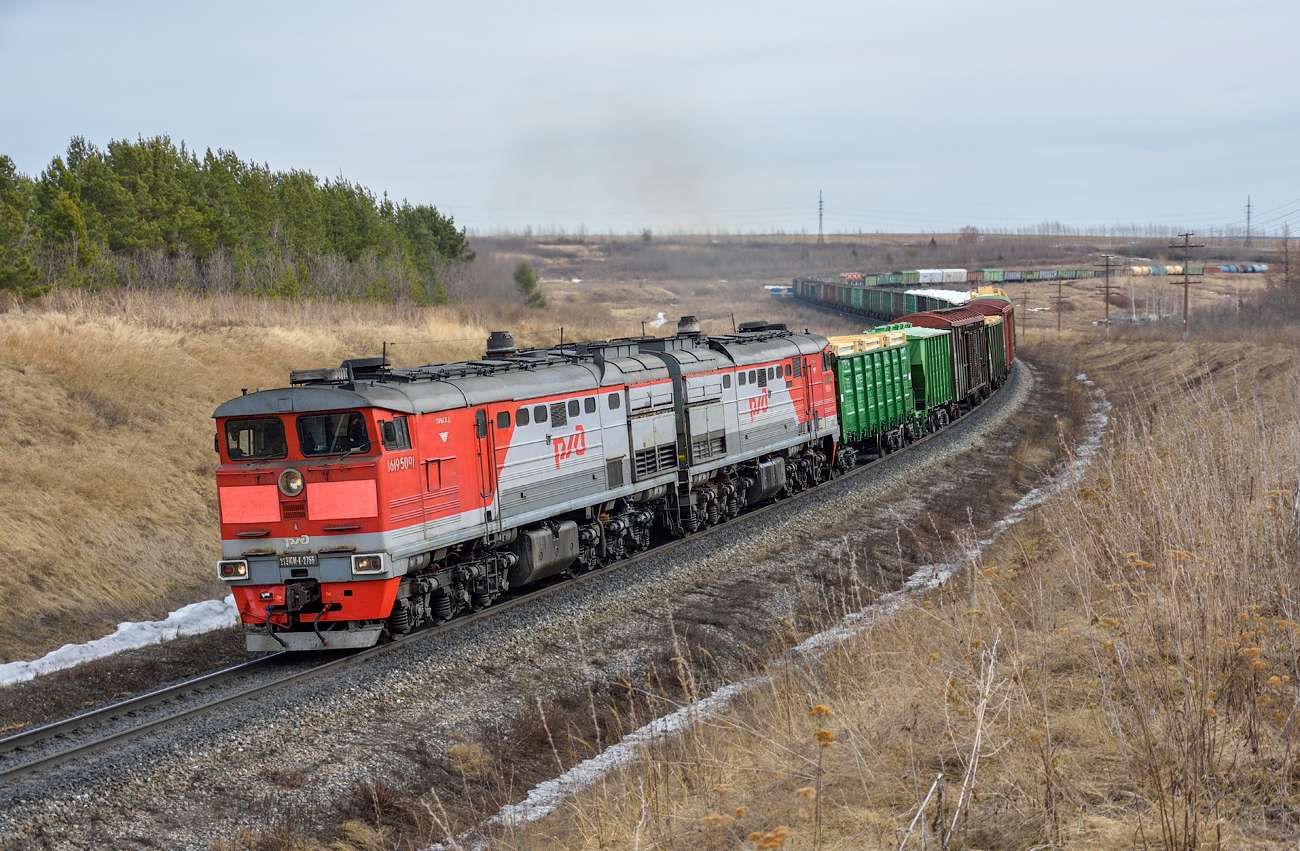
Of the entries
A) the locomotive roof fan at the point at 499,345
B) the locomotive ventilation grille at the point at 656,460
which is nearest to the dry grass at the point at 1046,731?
the locomotive ventilation grille at the point at 656,460

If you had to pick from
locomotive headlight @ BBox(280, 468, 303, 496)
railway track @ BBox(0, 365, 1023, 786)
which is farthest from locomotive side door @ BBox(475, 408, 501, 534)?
locomotive headlight @ BBox(280, 468, 303, 496)

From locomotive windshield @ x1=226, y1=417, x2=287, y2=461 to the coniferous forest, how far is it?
843 inches

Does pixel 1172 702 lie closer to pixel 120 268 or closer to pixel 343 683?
pixel 343 683

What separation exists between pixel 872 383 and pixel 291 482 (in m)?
21.4

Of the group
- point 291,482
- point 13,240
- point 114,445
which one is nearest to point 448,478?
point 291,482

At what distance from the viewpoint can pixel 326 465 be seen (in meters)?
15.2

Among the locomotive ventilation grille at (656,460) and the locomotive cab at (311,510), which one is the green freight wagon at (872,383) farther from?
the locomotive cab at (311,510)

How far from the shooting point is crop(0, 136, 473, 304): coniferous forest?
1517 inches

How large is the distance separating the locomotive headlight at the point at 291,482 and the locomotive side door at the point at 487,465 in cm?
278

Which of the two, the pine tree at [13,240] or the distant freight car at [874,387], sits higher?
the pine tree at [13,240]

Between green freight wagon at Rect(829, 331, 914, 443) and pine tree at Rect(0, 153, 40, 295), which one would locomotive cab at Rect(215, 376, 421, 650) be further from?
pine tree at Rect(0, 153, 40, 295)

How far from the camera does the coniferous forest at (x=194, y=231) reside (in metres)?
38.5

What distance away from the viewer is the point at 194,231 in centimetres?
4725

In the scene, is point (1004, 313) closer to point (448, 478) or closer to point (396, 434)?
point (448, 478)
